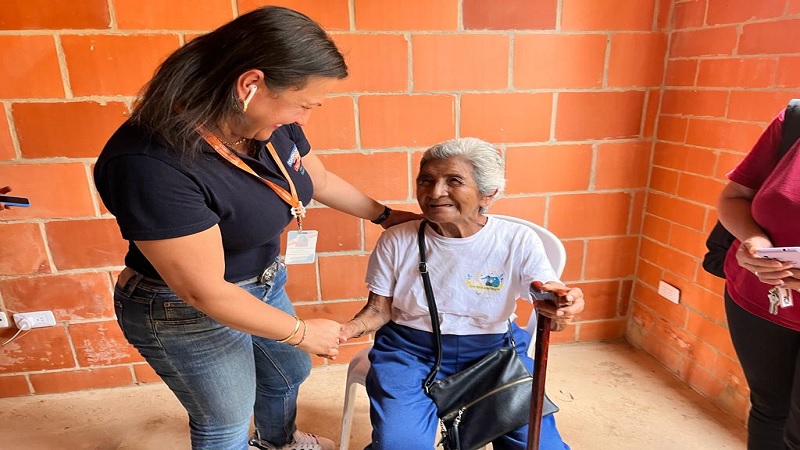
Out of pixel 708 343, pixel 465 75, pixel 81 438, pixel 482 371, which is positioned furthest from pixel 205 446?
pixel 708 343

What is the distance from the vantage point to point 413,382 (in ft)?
4.77

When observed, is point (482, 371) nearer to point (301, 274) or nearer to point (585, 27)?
point (301, 274)

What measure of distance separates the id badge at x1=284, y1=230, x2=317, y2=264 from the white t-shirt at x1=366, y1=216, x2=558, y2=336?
227 millimetres

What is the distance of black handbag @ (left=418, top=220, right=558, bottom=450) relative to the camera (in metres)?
1.39

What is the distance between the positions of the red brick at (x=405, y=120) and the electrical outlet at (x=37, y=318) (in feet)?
4.88

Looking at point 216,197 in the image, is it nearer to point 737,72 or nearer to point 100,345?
point 100,345

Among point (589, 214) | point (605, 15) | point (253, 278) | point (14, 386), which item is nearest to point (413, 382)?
point (253, 278)

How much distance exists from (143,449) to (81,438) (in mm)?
287

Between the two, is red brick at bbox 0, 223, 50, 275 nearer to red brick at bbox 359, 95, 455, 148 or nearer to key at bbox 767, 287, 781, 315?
A: red brick at bbox 359, 95, 455, 148

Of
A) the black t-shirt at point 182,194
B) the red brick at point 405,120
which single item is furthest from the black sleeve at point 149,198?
the red brick at point 405,120

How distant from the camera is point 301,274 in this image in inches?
89.4

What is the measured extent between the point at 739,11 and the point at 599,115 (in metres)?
0.60

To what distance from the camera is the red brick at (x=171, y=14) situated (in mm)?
1840

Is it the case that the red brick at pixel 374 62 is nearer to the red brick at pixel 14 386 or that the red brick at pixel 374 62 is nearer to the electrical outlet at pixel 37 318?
the electrical outlet at pixel 37 318
